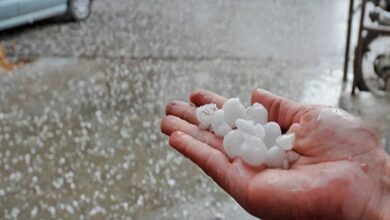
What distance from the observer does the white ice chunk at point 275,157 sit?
169 centimetres

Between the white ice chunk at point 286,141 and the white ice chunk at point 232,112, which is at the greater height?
the white ice chunk at point 232,112

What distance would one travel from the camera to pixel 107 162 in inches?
137

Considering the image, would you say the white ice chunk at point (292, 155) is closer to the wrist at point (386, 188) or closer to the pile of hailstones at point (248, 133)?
the pile of hailstones at point (248, 133)

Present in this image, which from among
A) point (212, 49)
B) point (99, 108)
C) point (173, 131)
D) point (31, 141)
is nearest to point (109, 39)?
point (212, 49)

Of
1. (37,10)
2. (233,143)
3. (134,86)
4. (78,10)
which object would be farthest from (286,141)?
(78,10)

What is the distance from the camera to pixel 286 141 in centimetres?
171

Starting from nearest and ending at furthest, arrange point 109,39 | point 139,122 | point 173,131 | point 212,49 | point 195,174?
1. point 173,131
2. point 195,174
3. point 139,122
4. point 212,49
5. point 109,39

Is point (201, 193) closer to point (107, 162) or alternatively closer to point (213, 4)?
point (107, 162)

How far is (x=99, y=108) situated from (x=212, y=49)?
1.87 meters

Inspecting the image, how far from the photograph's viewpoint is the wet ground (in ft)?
10.4

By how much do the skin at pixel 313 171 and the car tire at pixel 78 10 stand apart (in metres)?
5.32

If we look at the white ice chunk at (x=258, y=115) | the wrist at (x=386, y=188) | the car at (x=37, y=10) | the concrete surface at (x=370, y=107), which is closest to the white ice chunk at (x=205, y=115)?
the white ice chunk at (x=258, y=115)

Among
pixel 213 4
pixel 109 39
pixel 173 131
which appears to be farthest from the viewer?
pixel 213 4

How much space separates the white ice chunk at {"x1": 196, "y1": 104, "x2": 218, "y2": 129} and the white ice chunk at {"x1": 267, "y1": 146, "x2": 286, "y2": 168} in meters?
0.30
